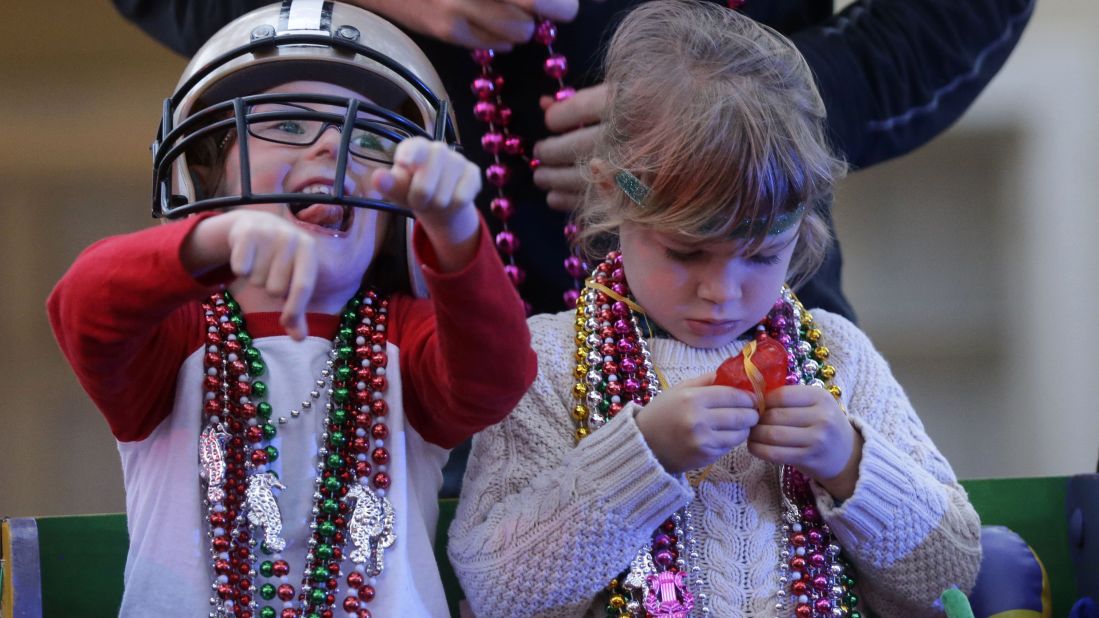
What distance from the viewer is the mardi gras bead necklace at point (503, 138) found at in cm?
165

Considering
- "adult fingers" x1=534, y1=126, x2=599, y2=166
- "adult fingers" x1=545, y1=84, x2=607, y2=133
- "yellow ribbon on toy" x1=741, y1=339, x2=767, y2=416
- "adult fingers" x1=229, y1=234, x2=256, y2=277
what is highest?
"adult fingers" x1=545, y1=84, x2=607, y2=133

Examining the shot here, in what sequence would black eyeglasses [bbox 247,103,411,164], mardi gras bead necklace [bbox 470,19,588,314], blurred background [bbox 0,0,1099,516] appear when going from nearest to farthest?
1. black eyeglasses [bbox 247,103,411,164]
2. mardi gras bead necklace [bbox 470,19,588,314]
3. blurred background [bbox 0,0,1099,516]

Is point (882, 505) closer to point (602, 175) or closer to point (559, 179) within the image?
point (602, 175)

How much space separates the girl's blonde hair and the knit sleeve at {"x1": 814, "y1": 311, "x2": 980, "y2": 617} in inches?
9.6

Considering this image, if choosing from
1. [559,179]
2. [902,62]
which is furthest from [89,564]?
[902,62]

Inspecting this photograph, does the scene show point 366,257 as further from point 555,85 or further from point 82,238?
point 82,238

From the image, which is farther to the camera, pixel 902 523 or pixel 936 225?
pixel 936 225

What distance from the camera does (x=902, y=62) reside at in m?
1.77

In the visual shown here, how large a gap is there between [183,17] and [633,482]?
86 cm

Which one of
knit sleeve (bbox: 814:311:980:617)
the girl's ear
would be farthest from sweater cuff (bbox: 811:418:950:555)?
the girl's ear

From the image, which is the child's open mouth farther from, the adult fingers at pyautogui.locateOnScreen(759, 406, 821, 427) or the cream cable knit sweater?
the adult fingers at pyautogui.locateOnScreen(759, 406, 821, 427)

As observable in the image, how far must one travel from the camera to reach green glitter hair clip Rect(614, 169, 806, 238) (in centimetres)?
130

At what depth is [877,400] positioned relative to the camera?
1.47 meters

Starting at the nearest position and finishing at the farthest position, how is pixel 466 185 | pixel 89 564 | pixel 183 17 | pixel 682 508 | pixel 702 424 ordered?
pixel 466 185 → pixel 702 424 → pixel 682 508 → pixel 89 564 → pixel 183 17
